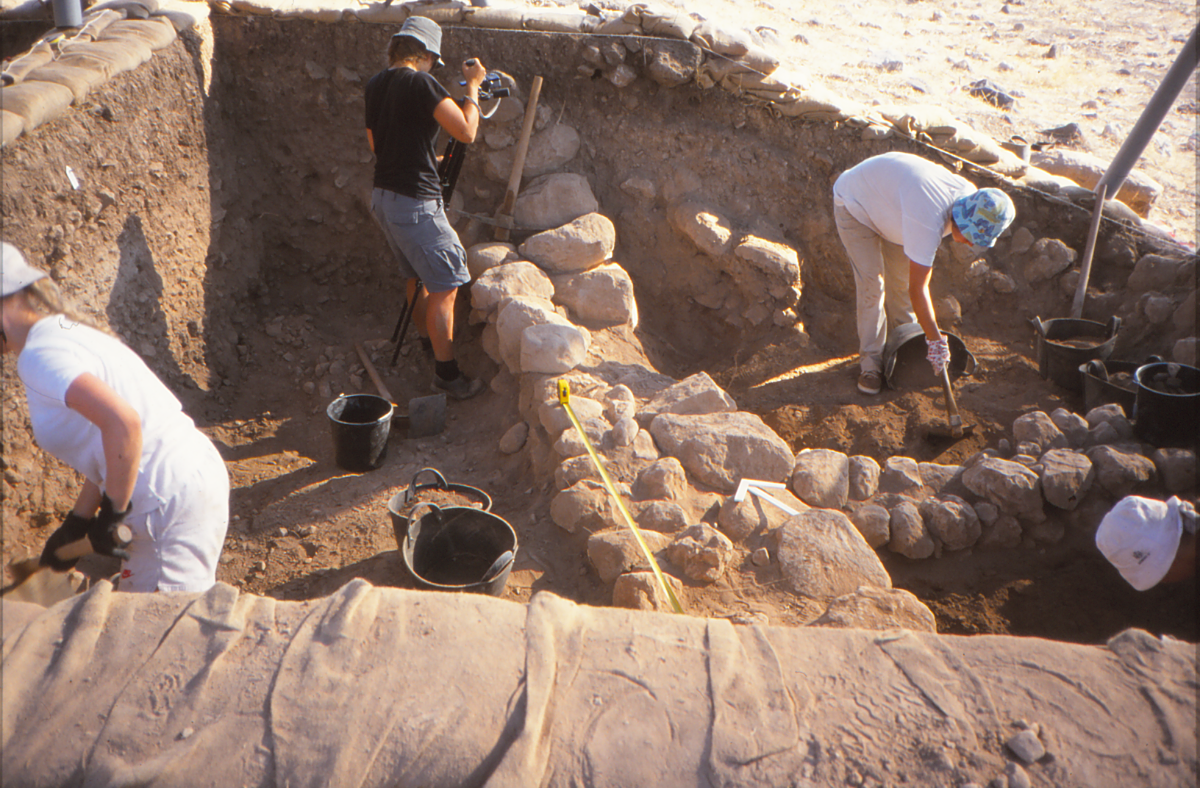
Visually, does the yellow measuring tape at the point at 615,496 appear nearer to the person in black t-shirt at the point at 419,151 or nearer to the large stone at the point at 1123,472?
the person in black t-shirt at the point at 419,151

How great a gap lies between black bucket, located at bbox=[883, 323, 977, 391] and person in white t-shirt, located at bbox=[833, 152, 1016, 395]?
0.10m

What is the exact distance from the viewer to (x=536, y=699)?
1799mm

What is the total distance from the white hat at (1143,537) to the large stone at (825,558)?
2.91ft

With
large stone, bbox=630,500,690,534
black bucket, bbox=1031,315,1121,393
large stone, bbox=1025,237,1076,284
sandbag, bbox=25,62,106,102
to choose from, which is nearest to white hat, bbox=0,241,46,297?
sandbag, bbox=25,62,106,102

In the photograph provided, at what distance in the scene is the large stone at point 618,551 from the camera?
10.1 feet

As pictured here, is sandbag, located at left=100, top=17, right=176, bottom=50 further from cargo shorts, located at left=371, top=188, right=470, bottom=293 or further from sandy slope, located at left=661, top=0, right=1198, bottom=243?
sandy slope, located at left=661, top=0, right=1198, bottom=243

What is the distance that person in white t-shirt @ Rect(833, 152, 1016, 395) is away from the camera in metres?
4.06

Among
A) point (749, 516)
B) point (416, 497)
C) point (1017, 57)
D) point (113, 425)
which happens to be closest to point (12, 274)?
point (113, 425)

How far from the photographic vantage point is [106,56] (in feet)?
13.3

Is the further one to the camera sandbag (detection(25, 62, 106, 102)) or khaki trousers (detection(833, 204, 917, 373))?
khaki trousers (detection(833, 204, 917, 373))

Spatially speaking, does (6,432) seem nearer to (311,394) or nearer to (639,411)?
(311,394)

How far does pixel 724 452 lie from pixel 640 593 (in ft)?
3.35

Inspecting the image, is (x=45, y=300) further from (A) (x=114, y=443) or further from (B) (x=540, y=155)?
(B) (x=540, y=155)

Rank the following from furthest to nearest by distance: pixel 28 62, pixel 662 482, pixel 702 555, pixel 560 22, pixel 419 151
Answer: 1. pixel 560 22
2. pixel 419 151
3. pixel 28 62
4. pixel 662 482
5. pixel 702 555
